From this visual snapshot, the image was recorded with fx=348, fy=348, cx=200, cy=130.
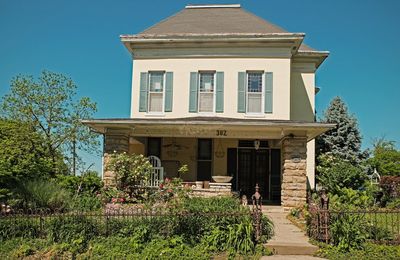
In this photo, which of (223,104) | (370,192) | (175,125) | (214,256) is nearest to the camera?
(214,256)

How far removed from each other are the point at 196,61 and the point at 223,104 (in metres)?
2.27

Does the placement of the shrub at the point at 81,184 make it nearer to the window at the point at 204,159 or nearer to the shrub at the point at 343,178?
the window at the point at 204,159

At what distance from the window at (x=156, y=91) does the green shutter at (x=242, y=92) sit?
11.0ft

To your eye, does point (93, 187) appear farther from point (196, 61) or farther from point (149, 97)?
point (196, 61)

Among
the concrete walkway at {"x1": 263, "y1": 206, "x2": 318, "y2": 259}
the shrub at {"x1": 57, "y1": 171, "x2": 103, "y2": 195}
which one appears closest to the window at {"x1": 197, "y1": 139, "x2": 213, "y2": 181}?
the shrub at {"x1": 57, "y1": 171, "x2": 103, "y2": 195}

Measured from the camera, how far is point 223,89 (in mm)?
14820

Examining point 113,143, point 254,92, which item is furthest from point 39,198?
point 254,92

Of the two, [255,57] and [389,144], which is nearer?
[255,57]

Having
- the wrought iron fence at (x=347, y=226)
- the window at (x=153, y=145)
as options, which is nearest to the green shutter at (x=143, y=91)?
the window at (x=153, y=145)

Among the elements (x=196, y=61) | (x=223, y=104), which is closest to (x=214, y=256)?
(x=223, y=104)

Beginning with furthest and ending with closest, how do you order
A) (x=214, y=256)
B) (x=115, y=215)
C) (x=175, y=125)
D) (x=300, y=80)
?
(x=300, y=80) → (x=175, y=125) → (x=115, y=215) → (x=214, y=256)

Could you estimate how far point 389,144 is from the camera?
1244 inches

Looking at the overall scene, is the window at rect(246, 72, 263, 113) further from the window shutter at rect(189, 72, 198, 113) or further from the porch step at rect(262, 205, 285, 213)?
the porch step at rect(262, 205, 285, 213)

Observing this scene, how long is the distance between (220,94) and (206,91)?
0.69 m
